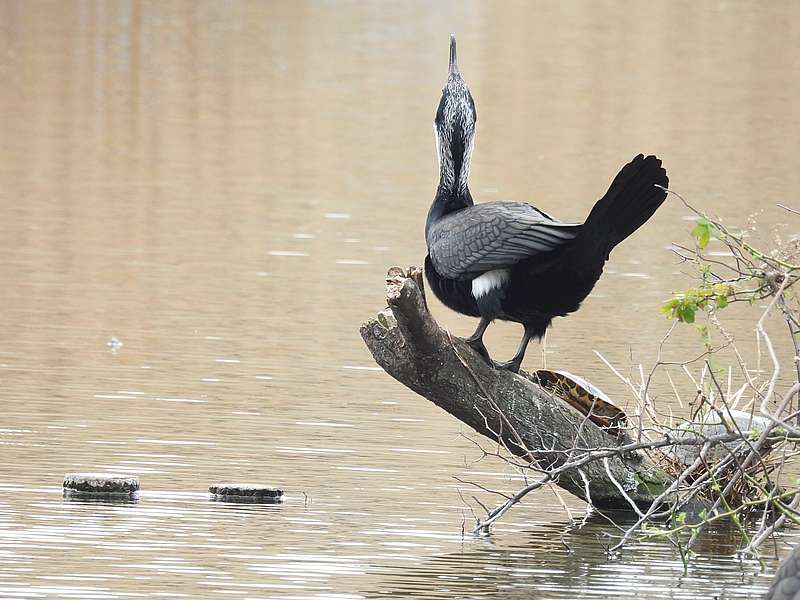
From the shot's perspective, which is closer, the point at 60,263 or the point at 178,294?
the point at 178,294

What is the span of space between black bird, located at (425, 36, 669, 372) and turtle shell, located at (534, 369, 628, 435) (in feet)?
1.52

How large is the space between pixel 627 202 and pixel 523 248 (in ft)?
1.88

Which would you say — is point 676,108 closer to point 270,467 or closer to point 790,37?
point 790,37

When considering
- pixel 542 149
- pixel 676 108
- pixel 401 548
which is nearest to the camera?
pixel 401 548

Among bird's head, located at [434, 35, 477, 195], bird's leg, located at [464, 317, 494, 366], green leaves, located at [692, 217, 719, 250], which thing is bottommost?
bird's leg, located at [464, 317, 494, 366]

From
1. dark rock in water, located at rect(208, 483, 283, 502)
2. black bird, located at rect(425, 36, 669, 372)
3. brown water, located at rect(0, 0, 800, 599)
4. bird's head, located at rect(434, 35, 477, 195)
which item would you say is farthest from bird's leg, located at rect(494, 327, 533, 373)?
dark rock in water, located at rect(208, 483, 283, 502)

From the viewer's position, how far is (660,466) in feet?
33.1

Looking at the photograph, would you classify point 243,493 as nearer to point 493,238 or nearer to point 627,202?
point 493,238

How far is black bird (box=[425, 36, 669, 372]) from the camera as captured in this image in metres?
8.82

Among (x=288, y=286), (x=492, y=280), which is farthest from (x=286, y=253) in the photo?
(x=492, y=280)

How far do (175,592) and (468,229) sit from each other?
8.12 ft

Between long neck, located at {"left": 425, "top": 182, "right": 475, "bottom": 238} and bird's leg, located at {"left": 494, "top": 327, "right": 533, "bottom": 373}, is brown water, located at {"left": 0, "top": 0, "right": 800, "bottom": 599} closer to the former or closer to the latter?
bird's leg, located at {"left": 494, "top": 327, "right": 533, "bottom": 373}

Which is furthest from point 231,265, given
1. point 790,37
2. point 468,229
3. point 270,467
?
point 790,37

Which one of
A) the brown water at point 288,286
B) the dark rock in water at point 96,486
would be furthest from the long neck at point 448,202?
the dark rock in water at point 96,486
